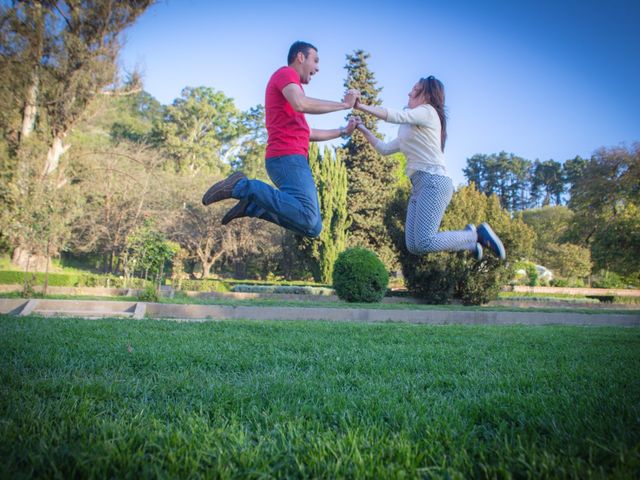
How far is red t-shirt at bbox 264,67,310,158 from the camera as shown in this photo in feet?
13.0

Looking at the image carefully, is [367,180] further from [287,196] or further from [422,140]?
[287,196]

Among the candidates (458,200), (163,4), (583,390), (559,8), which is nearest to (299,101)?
(583,390)

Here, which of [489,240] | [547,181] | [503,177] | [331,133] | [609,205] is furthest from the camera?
[547,181]

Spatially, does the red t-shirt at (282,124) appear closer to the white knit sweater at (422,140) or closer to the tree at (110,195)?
the white knit sweater at (422,140)

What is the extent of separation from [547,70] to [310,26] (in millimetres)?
4827

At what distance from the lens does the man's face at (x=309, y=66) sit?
404cm

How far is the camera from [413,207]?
4.44 metres

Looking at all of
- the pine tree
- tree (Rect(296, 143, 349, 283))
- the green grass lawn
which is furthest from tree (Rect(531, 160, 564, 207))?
the green grass lawn

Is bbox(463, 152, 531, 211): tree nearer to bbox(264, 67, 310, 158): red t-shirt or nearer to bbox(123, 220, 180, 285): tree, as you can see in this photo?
bbox(123, 220, 180, 285): tree

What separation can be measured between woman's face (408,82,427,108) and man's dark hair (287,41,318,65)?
43.7 inches

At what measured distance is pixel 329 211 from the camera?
25.2m

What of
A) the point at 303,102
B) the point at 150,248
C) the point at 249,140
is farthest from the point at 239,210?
the point at 249,140

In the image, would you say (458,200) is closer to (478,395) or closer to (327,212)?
(327,212)

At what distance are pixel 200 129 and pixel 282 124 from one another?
4059 cm
